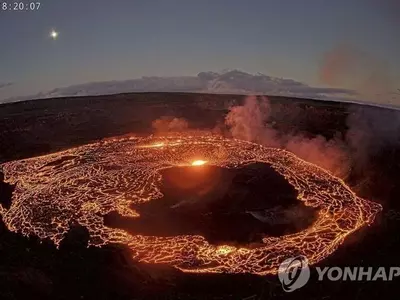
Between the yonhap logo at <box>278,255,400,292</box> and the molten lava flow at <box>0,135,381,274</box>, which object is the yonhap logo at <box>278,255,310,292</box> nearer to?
the yonhap logo at <box>278,255,400,292</box>

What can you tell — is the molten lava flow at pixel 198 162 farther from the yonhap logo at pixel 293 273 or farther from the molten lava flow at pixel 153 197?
the yonhap logo at pixel 293 273

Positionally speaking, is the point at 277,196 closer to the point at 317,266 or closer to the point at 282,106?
the point at 317,266

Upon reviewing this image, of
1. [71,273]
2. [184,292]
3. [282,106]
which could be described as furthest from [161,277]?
[282,106]

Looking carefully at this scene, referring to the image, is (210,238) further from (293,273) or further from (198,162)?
(198,162)

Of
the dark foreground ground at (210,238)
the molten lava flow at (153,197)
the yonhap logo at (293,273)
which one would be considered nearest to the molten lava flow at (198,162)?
the molten lava flow at (153,197)

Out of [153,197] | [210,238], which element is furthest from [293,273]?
[153,197]
